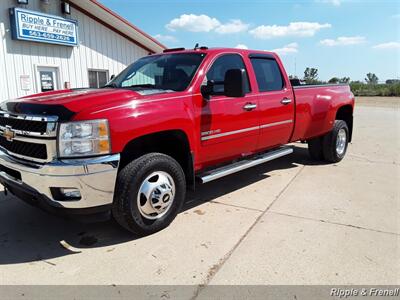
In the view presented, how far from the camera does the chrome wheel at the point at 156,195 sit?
371cm

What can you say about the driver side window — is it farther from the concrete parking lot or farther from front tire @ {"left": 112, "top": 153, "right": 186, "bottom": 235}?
the concrete parking lot

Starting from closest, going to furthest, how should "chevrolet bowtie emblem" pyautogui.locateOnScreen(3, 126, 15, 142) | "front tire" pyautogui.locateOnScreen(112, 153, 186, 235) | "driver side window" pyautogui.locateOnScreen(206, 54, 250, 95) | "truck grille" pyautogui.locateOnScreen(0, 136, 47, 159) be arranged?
"truck grille" pyautogui.locateOnScreen(0, 136, 47, 159) < "front tire" pyautogui.locateOnScreen(112, 153, 186, 235) < "chevrolet bowtie emblem" pyautogui.locateOnScreen(3, 126, 15, 142) < "driver side window" pyautogui.locateOnScreen(206, 54, 250, 95)

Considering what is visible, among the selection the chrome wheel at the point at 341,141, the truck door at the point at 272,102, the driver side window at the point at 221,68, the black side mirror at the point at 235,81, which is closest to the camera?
the black side mirror at the point at 235,81

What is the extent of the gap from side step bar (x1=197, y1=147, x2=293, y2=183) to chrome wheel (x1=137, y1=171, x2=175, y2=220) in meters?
0.54

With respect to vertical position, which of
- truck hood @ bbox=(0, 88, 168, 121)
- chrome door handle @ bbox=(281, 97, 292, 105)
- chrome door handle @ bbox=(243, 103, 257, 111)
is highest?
truck hood @ bbox=(0, 88, 168, 121)

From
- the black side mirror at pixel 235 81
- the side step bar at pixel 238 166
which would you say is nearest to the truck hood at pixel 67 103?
the black side mirror at pixel 235 81

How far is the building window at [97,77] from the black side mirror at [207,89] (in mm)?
7600

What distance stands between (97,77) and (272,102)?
7.73m

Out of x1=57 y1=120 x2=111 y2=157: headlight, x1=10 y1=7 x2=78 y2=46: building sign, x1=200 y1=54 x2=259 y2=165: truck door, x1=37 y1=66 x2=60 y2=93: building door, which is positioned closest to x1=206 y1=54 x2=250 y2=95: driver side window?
x1=200 y1=54 x2=259 y2=165: truck door

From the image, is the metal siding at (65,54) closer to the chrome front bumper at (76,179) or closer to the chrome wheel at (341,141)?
the chrome front bumper at (76,179)

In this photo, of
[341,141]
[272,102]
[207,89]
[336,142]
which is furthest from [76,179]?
[341,141]

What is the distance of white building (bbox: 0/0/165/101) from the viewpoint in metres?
8.69

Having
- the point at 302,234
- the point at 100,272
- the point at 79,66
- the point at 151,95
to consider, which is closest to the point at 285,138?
the point at 302,234

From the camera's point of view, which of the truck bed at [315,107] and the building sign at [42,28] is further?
the building sign at [42,28]
